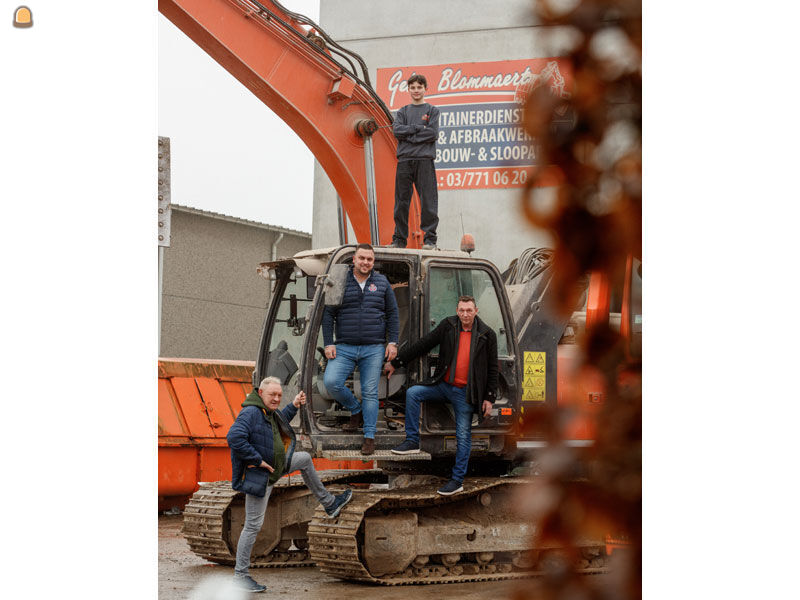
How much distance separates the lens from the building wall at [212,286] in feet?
56.9

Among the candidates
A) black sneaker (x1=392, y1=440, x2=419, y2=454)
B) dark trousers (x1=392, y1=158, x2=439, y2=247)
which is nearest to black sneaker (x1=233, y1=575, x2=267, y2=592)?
black sneaker (x1=392, y1=440, x2=419, y2=454)

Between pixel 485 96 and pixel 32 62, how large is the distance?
13906 millimetres

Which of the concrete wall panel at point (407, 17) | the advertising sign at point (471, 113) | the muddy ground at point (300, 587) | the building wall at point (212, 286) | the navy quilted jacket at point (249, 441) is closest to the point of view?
the navy quilted jacket at point (249, 441)

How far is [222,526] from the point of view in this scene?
Result: 292 inches

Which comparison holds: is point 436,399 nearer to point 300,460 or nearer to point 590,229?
point 300,460

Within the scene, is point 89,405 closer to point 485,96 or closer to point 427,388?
point 427,388

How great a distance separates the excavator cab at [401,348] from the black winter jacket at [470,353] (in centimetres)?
12

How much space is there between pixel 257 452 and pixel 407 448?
1.01 metres

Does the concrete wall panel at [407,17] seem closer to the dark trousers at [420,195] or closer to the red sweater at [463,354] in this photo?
the dark trousers at [420,195]

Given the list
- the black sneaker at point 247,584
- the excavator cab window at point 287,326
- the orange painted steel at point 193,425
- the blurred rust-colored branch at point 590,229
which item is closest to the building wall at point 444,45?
the orange painted steel at point 193,425

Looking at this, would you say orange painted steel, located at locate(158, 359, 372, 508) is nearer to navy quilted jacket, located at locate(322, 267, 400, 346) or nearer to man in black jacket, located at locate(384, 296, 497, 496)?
man in black jacket, located at locate(384, 296, 497, 496)

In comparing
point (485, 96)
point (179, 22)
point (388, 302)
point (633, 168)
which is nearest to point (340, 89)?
point (179, 22)

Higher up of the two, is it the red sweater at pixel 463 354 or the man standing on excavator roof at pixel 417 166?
the man standing on excavator roof at pixel 417 166

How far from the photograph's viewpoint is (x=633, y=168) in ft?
3.80
